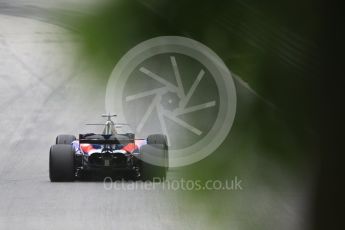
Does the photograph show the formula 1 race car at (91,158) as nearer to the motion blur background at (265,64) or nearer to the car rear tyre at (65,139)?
the car rear tyre at (65,139)

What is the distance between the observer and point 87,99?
170cm

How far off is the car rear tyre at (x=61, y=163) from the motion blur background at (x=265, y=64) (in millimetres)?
14406

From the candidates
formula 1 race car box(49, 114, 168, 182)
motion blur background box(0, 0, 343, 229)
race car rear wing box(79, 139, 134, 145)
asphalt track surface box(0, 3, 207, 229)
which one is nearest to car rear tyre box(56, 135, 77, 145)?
asphalt track surface box(0, 3, 207, 229)

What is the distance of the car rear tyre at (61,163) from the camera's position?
16.1 meters

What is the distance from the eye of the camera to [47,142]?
21.5 m

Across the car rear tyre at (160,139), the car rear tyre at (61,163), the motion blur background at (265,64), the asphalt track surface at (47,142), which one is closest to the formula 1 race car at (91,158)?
the car rear tyre at (61,163)

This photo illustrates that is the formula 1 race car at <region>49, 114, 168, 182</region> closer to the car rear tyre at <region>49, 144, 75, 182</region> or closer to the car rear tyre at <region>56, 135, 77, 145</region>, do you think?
the car rear tyre at <region>49, 144, 75, 182</region>

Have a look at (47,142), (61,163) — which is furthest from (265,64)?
(47,142)

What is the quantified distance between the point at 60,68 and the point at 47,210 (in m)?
12.9

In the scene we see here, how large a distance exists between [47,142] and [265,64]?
20.2 metres

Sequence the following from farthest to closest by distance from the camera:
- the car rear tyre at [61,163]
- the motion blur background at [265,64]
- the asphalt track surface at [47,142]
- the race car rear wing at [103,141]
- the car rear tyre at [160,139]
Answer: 1. the car rear tyre at [61,163]
2. the race car rear wing at [103,141]
3. the car rear tyre at [160,139]
4. the asphalt track surface at [47,142]
5. the motion blur background at [265,64]

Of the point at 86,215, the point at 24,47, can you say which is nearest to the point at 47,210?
the point at 86,215

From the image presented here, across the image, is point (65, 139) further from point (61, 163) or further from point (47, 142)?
point (47, 142)

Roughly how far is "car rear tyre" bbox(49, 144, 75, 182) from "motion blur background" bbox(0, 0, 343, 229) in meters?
14.4
